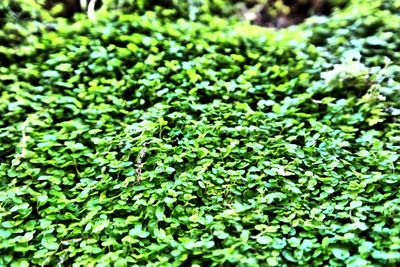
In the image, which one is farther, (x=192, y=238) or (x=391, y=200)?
(x=391, y=200)

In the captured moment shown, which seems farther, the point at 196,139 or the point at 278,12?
the point at 278,12

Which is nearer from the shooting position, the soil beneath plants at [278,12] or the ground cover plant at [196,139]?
the ground cover plant at [196,139]

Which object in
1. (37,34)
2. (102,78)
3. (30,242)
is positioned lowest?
(30,242)

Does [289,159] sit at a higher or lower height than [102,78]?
lower

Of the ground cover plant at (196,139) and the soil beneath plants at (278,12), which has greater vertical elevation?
the soil beneath plants at (278,12)

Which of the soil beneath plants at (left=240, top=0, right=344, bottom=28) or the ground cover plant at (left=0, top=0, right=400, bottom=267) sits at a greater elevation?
the soil beneath plants at (left=240, top=0, right=344, bottom=28)

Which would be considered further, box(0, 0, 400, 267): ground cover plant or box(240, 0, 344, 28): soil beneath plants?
box(240, 0, 344, 28): soil beneath plants

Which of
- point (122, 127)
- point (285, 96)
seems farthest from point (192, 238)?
point (285, 96)

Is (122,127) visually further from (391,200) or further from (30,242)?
(391,200)
